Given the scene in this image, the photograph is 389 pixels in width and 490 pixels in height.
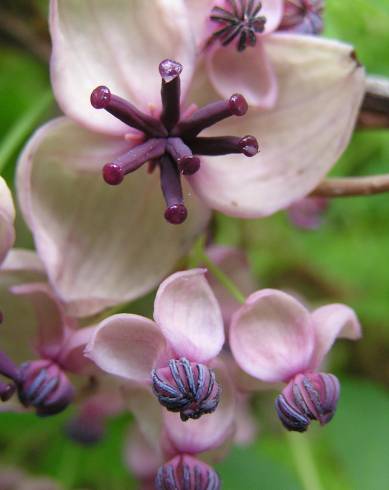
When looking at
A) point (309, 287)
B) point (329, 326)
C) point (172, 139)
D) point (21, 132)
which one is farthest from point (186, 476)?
point (309, 287)

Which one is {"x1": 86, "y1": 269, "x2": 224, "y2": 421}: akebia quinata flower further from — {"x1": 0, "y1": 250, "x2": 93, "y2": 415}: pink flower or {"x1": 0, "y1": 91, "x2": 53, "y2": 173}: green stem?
{"x1": 0, "y1": 91, "x2": 53, "y2": 173}: green stem

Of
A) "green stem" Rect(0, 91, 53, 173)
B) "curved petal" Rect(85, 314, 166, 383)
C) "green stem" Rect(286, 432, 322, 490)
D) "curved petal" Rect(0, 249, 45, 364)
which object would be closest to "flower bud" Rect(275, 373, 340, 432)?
"curved petal" Rect(85, 314, 166, 383)

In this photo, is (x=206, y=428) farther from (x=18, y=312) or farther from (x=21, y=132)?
(x=21, y=132)

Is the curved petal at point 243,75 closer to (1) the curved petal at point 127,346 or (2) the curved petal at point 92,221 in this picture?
(2) the curved petal at point 92,221

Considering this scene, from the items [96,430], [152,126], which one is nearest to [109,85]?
[152,126]

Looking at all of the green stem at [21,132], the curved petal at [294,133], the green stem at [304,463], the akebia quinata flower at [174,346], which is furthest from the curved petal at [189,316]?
the green stem at [304,463]
